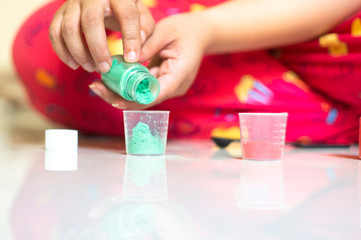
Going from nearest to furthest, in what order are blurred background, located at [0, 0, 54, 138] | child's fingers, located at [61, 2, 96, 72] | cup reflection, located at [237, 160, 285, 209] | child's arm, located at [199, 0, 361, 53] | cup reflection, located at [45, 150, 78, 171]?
cup reflection, located at [237, 160, 285, 209], cup reflection, located at [45, 150, 78, 171], child's fingers, located at [61, 2, 96, 72], child's arm, located at [199, 0, 361, 53], blurred background, located at [0, 0, 54, 138]

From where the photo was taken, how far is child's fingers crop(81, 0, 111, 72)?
75 centimetres

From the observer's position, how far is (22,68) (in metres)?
1.24

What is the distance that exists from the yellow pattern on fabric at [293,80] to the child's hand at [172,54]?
1.13 feet

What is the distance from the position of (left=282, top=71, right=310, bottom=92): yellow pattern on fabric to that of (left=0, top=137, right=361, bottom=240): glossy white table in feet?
1.34

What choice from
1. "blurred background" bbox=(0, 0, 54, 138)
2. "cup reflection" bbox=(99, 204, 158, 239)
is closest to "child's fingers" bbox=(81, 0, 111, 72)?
"cup reflection" bbox=(99, 204, 158, 239)

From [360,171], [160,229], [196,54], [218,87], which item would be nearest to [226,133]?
[218,87]

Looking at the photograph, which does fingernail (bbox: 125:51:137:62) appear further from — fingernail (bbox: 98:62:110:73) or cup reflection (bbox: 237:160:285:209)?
cup reflection (bbox: 237:160:285:209)

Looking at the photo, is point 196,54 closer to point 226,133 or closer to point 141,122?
point 141,122

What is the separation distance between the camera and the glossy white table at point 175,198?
376mm

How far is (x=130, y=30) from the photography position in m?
0.73

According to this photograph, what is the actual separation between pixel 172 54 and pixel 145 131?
0.17m

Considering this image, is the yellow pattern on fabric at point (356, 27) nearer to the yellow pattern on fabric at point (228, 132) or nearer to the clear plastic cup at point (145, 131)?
the yellow pattern on fabric at point (228, 132)

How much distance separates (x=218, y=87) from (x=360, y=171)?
53cm

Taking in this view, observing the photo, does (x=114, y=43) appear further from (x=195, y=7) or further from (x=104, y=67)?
(x=104, y=67)
